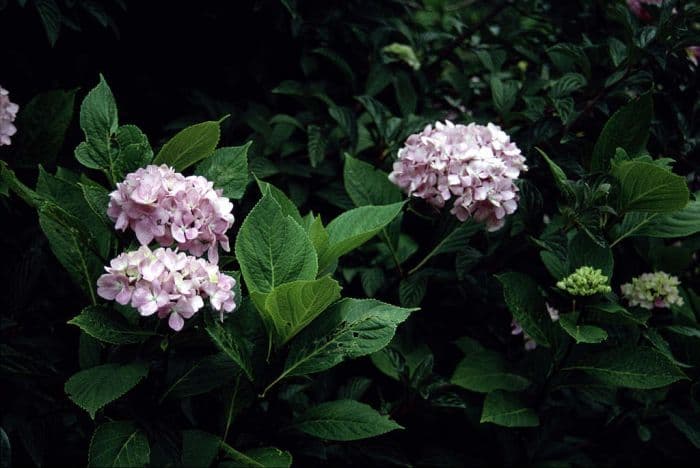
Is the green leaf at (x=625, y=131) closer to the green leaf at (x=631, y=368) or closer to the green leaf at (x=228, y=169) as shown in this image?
the green leaf at (x=631, y=368)

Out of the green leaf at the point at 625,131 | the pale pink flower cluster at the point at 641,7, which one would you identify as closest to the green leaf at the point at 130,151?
the green leaf at the point at 625,131

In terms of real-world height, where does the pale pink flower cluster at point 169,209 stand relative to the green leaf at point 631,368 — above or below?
above

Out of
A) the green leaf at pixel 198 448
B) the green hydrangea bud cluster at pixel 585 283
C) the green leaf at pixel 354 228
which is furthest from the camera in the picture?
the green hydrangea bud cluster at pixel 585 283

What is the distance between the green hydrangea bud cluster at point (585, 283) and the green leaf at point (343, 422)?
0.51 metres

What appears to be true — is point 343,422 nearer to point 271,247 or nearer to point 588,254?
point 271,247

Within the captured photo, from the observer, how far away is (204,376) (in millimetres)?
1485

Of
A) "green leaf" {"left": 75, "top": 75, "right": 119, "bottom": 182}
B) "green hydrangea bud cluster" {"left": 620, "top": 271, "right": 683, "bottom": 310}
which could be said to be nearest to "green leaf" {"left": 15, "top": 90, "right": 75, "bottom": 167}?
"green leaf" {"left": 75, "top": 75, "right": 119, "bottom": 182}

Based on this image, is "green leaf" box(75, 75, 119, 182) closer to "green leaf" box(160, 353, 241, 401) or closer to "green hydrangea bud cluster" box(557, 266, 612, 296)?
"green leaf" box(160, 353, 241, 401)

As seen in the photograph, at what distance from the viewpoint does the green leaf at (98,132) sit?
1487 mm

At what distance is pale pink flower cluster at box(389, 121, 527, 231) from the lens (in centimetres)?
170

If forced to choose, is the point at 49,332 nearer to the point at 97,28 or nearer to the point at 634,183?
the point at 97,28

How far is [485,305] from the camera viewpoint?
205cm

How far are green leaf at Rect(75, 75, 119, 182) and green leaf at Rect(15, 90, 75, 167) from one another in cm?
41

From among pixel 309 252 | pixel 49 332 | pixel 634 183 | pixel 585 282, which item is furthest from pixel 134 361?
pixel 634 183
